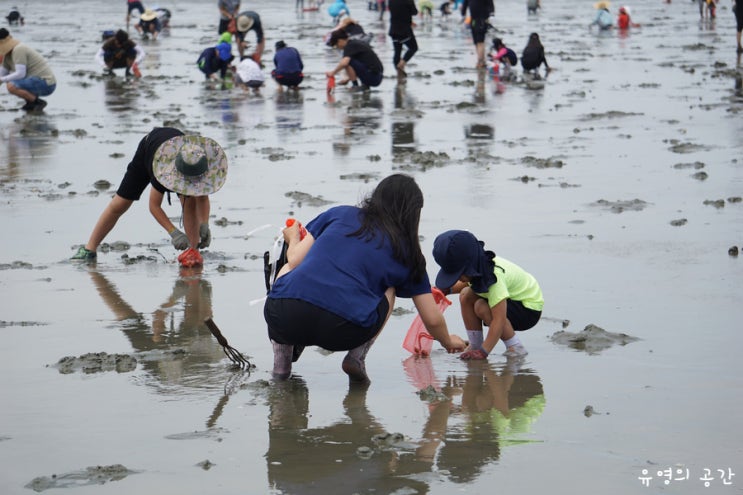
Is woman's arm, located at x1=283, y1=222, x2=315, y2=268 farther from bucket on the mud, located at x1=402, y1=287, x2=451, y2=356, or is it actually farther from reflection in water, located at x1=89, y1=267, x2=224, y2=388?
bucket on the mud, located at x1=402, y1=287, x2=451, y2=356

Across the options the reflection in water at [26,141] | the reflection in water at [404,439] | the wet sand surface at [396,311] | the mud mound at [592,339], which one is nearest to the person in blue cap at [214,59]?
the wet sand surface at [396,311]

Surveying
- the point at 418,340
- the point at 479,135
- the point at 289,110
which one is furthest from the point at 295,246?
the point at 289,110

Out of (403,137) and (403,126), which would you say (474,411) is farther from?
(403,126)

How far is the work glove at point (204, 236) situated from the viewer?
9.75 metres

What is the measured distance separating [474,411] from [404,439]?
623 mm

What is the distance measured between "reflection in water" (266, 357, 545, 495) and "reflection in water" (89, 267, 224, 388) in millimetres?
635

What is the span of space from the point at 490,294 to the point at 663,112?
35.9 ft

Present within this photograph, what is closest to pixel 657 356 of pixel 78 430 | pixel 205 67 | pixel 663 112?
pixel 78 430

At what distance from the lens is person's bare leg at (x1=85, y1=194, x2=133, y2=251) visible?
9820 mm

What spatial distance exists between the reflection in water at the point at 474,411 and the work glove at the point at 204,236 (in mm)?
3046

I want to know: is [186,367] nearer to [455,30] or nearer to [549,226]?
[549,226]

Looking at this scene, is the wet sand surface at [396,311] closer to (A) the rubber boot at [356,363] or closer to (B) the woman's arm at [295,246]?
(A) the rubber boot at [356,363]

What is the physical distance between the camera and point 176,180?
9.38 m

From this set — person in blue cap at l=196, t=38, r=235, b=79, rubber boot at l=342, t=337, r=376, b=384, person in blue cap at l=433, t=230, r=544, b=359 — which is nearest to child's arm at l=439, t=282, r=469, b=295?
person in blue cap at l=433, t=230, r=544, b=359
